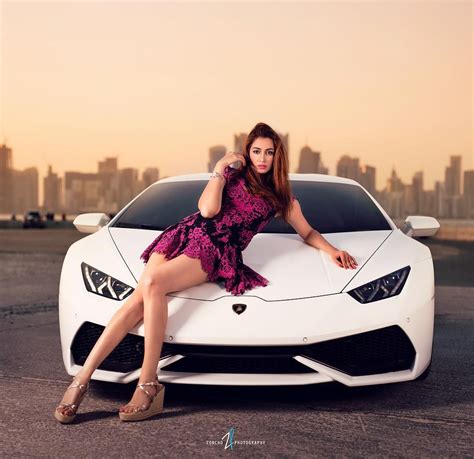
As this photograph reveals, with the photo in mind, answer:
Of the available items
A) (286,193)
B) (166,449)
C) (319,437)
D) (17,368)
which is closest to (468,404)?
(319,437)

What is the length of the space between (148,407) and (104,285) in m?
0.73

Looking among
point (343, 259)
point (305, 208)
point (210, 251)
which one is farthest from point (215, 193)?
point (305, 208)

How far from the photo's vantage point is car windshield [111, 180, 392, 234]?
545cm

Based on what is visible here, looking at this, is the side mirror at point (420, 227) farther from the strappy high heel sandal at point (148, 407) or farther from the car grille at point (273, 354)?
the strappy high heel sandal at point (148, 407)

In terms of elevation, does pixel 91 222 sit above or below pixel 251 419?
above

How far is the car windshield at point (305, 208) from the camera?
5453 mm

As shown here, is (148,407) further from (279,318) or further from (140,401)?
(279,318)

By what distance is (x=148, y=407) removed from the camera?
4137 millimetres

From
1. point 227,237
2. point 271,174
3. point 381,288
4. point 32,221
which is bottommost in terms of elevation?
point 32,221

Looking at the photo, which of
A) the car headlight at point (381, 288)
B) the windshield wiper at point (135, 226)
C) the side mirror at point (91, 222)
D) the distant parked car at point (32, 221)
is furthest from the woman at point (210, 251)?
the distant parked car at point (32, 221)

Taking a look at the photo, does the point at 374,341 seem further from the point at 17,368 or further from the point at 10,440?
the point at 17,368

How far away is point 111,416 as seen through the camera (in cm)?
423

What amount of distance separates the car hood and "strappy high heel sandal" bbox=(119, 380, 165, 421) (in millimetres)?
501

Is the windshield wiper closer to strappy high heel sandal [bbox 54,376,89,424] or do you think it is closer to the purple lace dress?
the purple lace dress
